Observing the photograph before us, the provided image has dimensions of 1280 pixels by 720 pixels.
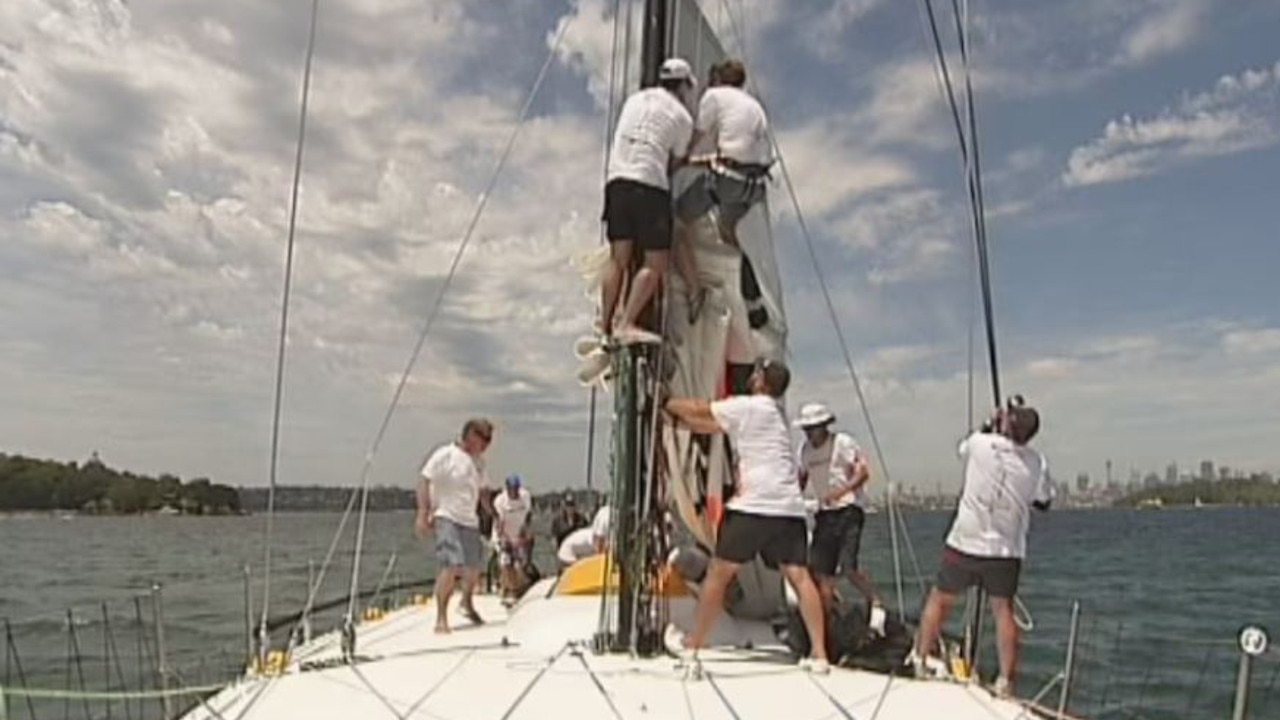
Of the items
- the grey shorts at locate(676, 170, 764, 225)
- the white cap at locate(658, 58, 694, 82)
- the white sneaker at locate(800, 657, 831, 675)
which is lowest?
the white sneaker at locate(800, 657, 831, 675)

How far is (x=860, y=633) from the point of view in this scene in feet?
22.8

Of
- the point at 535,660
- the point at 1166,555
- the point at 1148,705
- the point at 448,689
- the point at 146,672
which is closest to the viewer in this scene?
the point at 448,689

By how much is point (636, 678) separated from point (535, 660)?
2.30ft

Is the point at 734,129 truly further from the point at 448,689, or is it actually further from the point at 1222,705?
the point at 1222,705

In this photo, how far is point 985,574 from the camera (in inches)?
268

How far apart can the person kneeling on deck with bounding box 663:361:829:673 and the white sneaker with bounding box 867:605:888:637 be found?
69cm

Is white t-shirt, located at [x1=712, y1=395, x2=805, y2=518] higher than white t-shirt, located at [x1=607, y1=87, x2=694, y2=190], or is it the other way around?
white t-shirt, located at [x1=607, y1=87, x2=694, y2=190]

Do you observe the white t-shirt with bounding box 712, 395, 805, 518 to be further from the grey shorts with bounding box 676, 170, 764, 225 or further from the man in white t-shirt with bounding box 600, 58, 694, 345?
the grey shorts with bounding box 676, 170, 764, 225

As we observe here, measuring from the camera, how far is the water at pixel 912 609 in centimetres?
1352

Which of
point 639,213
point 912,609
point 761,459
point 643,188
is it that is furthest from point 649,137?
point 912,609

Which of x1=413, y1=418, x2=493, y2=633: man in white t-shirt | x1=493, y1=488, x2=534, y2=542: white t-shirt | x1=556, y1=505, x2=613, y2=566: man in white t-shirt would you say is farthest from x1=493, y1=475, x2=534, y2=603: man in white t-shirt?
x1=413, y1=418, x2=493, y2=633: man in white t-shirt

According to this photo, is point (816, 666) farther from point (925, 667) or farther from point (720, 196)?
point (720, 196)

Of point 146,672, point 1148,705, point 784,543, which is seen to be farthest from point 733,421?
point 146,672

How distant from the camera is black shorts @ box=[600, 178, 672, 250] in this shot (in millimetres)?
6992
